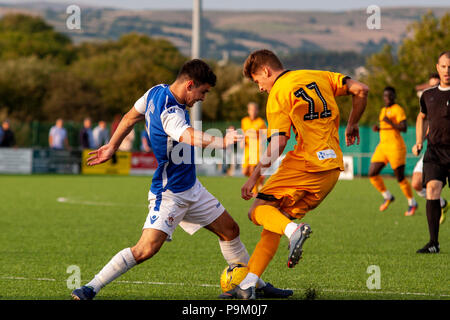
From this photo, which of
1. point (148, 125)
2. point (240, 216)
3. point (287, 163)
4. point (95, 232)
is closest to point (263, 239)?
point (287, 163)

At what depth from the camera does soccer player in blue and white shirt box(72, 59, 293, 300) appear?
581 cm

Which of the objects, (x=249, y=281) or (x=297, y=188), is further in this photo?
(x=297, y=188)

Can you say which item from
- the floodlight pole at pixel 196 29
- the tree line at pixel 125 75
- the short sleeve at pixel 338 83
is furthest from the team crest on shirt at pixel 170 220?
the tree line at pixel 125 75

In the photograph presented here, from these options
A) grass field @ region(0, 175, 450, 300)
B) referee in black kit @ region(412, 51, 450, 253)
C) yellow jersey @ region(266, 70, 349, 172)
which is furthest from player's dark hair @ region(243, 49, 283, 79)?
referee in black kit @ region(412, 51, 450, 253)

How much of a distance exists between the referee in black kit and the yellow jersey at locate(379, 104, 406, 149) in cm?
535

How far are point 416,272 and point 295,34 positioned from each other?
91.5 meters

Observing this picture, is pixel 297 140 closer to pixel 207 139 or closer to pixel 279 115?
pixel 279 115

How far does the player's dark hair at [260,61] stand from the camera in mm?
6176

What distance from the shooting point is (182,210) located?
6020 mm

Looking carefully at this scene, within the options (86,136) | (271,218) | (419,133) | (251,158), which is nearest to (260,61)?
(271,218)

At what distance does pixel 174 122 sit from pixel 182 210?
784mm

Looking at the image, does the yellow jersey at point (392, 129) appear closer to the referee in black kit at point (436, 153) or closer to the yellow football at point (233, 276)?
the referee in black kit at point (436, 153)

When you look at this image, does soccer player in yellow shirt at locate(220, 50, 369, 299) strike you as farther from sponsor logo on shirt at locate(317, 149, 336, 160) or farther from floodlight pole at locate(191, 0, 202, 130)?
floodlight pole at locate(191, 0, 202, 130)

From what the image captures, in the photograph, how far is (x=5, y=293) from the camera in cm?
639
